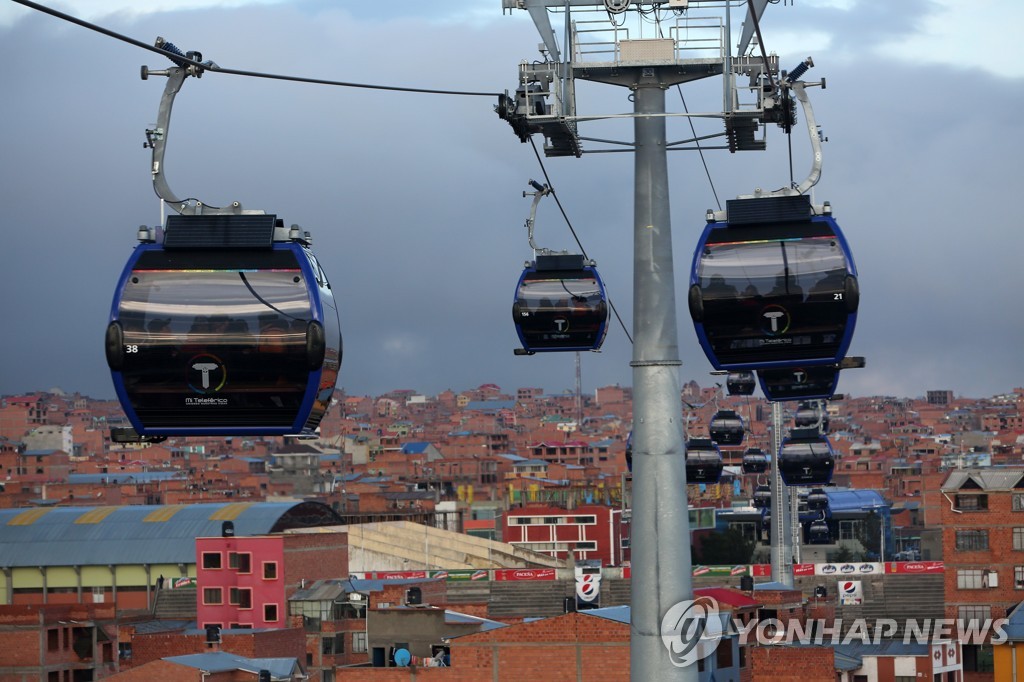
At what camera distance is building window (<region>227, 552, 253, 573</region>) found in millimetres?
63631

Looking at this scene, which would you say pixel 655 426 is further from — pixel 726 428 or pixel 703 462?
pixel 726 428

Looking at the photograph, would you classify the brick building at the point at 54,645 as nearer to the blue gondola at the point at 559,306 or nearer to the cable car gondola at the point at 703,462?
the cable car gondola at the point at 703,462

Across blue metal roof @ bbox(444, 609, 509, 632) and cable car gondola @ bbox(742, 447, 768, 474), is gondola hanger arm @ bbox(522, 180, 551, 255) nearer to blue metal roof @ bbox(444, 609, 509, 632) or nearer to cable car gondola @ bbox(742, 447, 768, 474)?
blue metal roof @ bbox(444, 609, 509, 632)

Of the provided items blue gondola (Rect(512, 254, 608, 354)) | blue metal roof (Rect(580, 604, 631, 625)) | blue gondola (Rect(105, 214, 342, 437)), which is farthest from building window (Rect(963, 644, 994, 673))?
blue gondola (Rect(105, 214, 342, 437))

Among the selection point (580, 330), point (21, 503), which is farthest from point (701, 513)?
point (580, 330)

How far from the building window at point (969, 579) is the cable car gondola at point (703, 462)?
19.2m

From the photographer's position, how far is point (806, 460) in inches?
1476

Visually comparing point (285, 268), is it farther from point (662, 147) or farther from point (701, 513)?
point (701, 513)

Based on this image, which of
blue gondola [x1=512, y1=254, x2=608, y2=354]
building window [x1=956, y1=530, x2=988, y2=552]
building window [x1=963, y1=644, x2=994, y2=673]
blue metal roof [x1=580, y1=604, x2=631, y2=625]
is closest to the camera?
blue gondola [x1=512, y1=254, x2=608, y2=354]

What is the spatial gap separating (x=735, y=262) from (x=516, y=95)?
1879 mm

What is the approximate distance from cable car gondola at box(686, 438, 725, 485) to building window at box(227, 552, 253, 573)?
93.6 feet

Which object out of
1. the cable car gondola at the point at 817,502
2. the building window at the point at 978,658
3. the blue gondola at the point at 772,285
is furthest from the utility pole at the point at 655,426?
the cable car gondola at the point at 817,502

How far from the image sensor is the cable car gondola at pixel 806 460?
123 feet

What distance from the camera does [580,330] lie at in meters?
19.2
